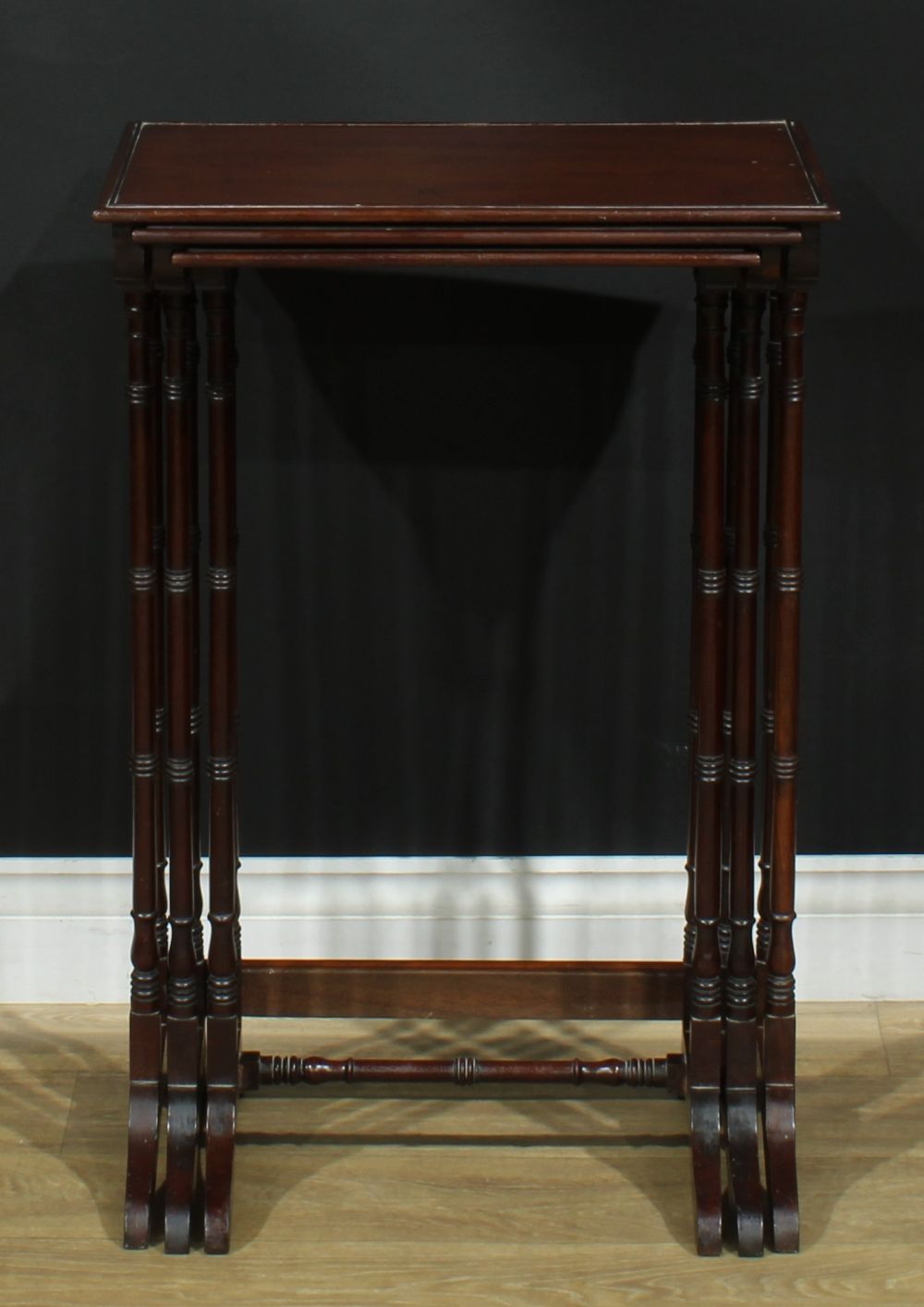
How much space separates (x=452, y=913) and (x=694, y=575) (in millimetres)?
815

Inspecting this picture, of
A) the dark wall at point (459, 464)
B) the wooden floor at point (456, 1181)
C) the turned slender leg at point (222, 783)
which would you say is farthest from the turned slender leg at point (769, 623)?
the turned slender leg at point (222, 783)

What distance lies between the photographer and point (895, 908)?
115 inches

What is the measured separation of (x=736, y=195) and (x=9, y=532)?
1260 mm

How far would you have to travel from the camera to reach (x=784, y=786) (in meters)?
2.30

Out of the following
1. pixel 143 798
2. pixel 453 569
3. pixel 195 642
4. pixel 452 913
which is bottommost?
pixel 452 913

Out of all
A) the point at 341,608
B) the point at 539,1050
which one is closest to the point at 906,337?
the point at 341,608

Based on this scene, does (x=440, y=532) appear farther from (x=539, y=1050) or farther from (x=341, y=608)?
(x=539, y=1050)

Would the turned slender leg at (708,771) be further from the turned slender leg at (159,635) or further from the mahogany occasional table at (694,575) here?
the turned slender leg at (159,635)

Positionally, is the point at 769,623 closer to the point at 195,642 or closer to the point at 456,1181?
the point at 195,642

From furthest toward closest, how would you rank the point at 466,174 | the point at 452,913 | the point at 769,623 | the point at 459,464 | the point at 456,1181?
the point at 452,913
the point at 459,464
the point at 456,1181
the point at 769,623
the point at 466,174

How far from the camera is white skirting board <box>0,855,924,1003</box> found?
2.91 meters

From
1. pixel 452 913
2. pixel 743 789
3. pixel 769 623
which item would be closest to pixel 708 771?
pixel 743 789

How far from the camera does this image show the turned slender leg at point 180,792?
2230 mm

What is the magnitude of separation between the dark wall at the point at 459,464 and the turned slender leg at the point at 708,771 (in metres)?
0.44
